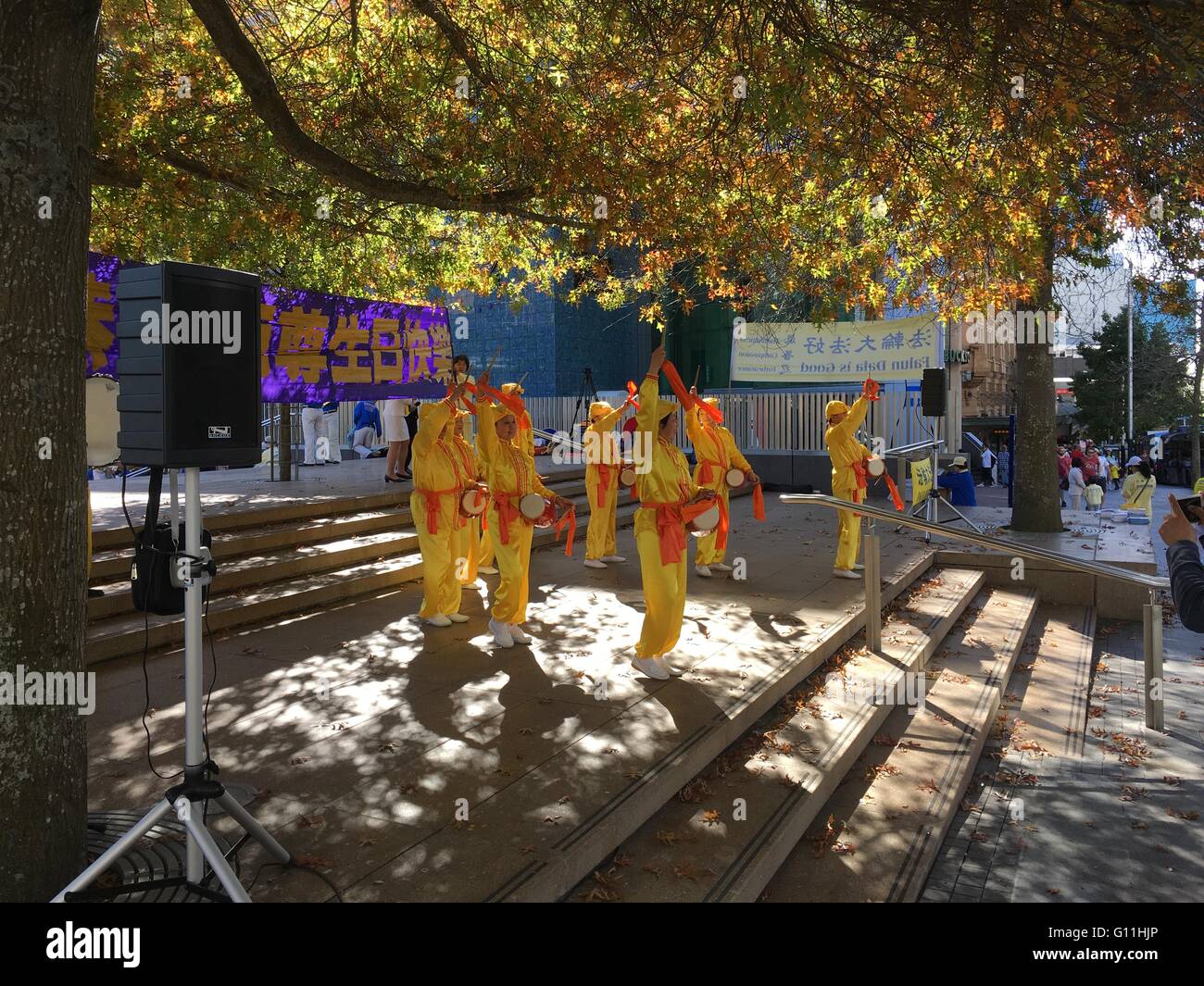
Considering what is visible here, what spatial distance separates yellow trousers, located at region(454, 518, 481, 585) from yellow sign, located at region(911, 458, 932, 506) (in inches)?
264

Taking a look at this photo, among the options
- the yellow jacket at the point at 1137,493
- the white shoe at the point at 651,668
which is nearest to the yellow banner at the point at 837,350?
the yellow jacket at the point at 1137,493

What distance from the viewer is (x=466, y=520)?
8961mm

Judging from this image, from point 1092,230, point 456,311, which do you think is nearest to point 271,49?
point 1092,230

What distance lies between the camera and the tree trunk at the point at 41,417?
3176 mm

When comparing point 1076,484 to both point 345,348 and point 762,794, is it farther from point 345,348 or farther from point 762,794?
point 762,794

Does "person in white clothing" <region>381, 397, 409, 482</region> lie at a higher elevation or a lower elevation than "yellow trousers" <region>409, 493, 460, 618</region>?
higher

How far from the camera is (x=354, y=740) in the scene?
16.5 feet

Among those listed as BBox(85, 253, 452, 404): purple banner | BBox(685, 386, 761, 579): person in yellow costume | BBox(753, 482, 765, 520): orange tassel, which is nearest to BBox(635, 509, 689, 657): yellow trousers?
BBox(753, 482, 765, 520): orange tassel

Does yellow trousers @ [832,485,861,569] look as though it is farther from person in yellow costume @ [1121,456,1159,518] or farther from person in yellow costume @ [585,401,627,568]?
person in yellow costume @ [1121,456,1159,518]

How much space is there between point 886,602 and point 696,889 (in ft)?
20.4

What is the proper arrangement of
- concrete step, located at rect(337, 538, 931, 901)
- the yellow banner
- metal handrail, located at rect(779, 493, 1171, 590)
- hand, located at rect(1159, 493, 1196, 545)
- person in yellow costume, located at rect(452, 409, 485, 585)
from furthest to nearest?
the yellow banner → person in yellow costume, located at rect(452, 409, 485, 585) → metal handrail, located at rect(779, 493, 1171, 590) → hand, located at rect(1159, 493, 1196, 545) → concrete step, located at rect(337, 538, 931, 901)

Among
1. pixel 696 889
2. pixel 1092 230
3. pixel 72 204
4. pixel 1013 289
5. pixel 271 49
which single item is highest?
pixel 271 49

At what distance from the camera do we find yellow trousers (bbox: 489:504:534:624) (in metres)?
7.21

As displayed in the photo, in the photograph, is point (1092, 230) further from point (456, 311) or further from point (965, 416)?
point (965, 416)
